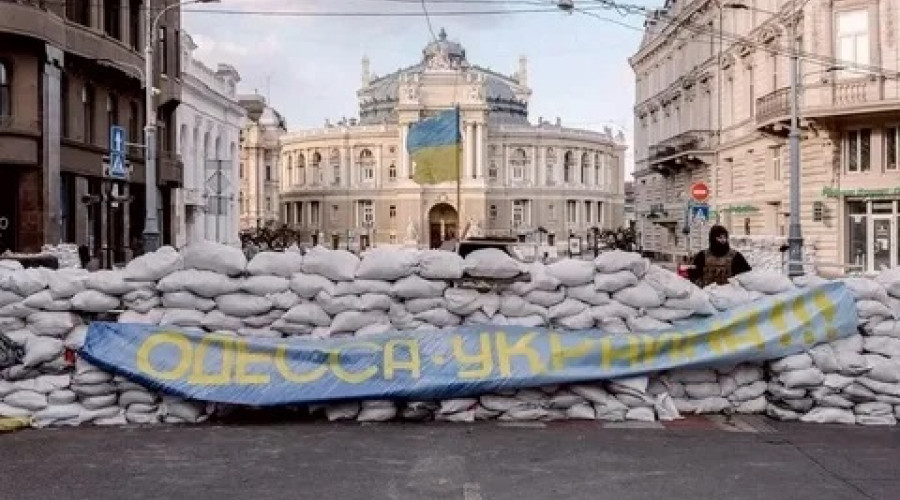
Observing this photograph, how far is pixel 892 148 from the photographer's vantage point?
30.9m

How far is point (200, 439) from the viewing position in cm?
827

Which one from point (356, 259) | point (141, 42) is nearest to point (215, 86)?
point (141, 42)

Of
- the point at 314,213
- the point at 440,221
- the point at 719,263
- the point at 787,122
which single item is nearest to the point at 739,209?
the point at 787,122

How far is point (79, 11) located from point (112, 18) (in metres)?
2.90

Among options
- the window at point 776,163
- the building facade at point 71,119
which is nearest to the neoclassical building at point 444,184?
the window at point 776,163

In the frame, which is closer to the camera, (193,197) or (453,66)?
(193,197)

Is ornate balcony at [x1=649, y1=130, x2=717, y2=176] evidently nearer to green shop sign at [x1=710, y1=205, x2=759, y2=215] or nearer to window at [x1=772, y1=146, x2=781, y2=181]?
green shop sign at [x1=710, y1=205, x2=759, y2=215]

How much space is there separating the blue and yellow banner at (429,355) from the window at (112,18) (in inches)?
1040

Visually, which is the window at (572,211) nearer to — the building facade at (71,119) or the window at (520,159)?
the window at (520,159)

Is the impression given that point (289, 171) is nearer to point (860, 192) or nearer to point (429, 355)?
point (860, 192)

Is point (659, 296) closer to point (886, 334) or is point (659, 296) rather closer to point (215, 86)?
point (886, 334)

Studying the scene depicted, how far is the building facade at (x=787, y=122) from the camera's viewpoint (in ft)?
101

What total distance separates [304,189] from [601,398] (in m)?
119

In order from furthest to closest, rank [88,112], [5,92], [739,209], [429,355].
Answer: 1. [739,209]
2. [88,112]
3. [5,92]
4. [429,355]
